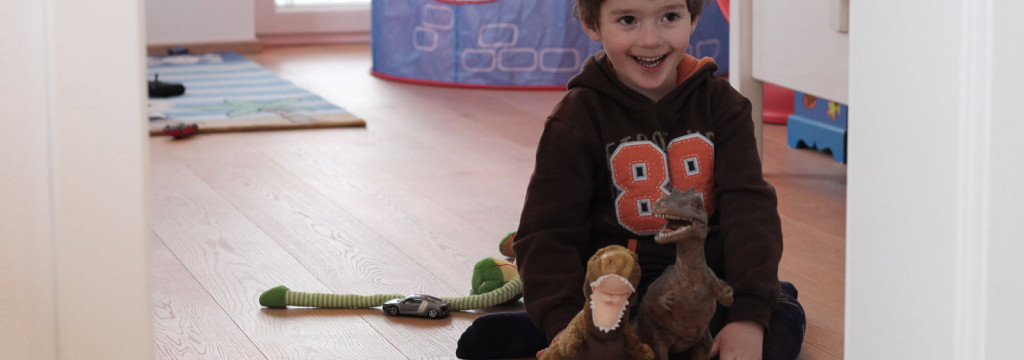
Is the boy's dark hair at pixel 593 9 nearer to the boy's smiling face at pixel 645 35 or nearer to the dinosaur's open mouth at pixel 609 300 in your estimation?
the boy's smiling face at pixel 645 35

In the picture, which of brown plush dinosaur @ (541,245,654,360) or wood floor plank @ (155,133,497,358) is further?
wood floor plank @ (155,133,497,358)

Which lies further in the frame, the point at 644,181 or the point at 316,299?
the point at 316,299

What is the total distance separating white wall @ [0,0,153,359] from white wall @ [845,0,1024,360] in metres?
0.50

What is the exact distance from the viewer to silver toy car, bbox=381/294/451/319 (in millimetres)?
1350

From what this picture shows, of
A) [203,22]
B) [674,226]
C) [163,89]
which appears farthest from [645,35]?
[203,22]

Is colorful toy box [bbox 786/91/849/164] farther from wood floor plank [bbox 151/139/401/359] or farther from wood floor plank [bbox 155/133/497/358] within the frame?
wood floor plank [bbox 151/139/401/359]

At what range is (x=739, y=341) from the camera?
1139 millimetres

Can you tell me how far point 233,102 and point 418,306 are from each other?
1.83m

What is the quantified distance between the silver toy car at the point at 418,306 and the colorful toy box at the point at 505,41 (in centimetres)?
191

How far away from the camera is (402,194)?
6.71 feet

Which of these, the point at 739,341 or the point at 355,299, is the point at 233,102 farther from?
the point at 739,341

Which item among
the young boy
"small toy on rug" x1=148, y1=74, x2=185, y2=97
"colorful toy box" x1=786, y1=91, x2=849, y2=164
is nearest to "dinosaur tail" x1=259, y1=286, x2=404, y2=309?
the young boy

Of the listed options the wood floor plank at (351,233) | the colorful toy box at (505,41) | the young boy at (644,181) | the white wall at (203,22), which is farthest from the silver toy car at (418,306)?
the white wall at (203,22)

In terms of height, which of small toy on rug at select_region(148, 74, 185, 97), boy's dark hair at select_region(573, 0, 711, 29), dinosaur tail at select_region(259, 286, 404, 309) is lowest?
dinosaur tail at select_region(259, 286, 404, 309)
